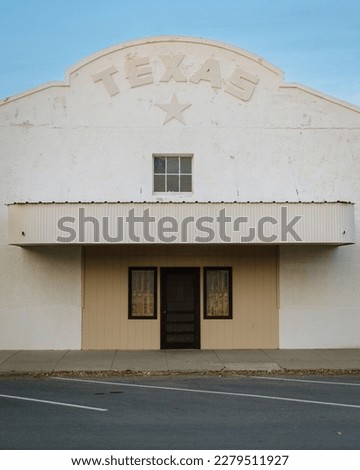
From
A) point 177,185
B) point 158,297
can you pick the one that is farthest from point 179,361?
point 177,185

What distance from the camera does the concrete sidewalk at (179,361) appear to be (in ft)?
57.1

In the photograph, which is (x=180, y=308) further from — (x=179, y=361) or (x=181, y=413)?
(x=181, y=413)

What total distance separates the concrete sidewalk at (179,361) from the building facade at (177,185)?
738 millimetres

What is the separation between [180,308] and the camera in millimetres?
21141

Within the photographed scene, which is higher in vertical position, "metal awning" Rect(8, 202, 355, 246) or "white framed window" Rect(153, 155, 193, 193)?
"white framed window" Rect(153, 155, 193, 193)

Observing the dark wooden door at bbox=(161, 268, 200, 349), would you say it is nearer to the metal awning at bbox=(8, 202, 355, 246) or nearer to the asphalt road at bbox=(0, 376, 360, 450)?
the metal awning at bbox=(8, 202, 355, 246)

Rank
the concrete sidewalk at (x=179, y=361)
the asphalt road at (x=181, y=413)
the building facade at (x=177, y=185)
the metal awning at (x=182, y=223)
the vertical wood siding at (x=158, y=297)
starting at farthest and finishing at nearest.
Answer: the vertical wood siding at (x=158, y=297) → the building facade at (x=177, y=185) → the metal awning at (x=182, y=223) → the concrete sidewalk at (x=179, y=361) → the asphalt road at (x=181, y=413)

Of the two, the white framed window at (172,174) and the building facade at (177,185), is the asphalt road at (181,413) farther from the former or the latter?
the white framed window at (172,174)

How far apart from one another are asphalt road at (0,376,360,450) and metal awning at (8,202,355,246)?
3.82 m

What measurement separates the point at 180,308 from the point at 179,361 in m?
2.76

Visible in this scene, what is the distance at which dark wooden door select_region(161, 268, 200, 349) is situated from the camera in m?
21.0

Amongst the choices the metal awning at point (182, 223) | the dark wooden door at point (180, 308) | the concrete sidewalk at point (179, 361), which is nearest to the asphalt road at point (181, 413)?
the concrete sidewalk at point (179, 361)

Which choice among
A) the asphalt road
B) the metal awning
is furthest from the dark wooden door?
the asphalt road
